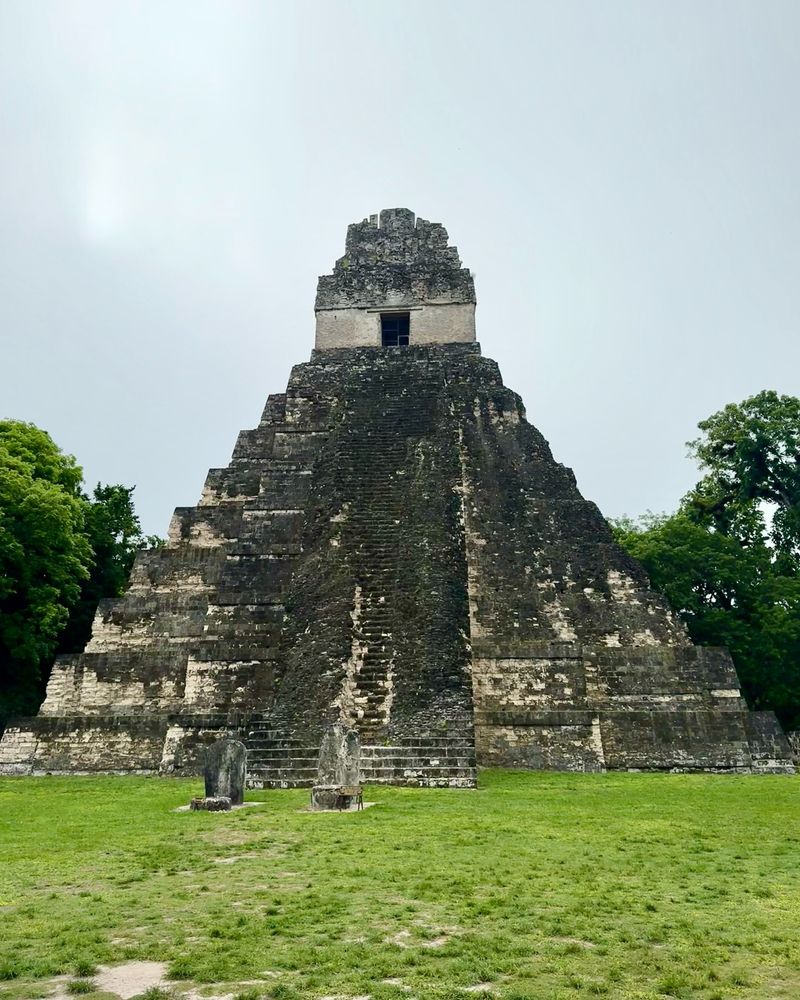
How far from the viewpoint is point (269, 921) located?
14.8 feet

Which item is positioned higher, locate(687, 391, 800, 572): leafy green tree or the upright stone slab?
locate(687, 391, 800, 572): leafy green tree

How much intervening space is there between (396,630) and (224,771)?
5240 mm

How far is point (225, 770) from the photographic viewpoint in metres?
9.59

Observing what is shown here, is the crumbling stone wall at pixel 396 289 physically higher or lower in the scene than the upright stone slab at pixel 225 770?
higher

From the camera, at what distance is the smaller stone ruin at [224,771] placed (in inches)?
376

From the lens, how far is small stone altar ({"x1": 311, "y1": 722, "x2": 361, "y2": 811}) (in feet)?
30.5

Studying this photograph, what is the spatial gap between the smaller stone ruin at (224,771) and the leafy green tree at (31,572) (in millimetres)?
10293

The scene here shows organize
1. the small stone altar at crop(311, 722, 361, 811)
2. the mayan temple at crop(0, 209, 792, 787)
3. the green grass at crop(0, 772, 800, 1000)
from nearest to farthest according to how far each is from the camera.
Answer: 1. the green grass at crop(0, 772, 800, 1000)
2. the small stone altar at crop(311, 722, 361, 811)
3. the mayan temple at crop(0, 209, 792, 787)

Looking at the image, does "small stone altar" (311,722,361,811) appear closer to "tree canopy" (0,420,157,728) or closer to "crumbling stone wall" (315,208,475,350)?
"tree canopy" (0,420,157,728)

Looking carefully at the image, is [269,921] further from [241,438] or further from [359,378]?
[359,378]

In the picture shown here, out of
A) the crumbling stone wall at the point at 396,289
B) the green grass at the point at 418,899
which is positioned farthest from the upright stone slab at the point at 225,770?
the crumbling stone wall at the point at 396,289

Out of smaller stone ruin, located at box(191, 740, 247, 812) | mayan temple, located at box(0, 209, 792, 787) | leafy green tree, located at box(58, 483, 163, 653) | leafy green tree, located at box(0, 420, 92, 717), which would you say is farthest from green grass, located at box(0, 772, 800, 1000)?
leafy green tree, located at box(58, 483, 163, 653)

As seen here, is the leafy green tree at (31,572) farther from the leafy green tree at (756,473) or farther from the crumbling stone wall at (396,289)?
the leafy green tree at (756,473)

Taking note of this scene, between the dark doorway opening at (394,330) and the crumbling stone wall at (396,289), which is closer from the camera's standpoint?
the crumbling stone wall at (396,289)
